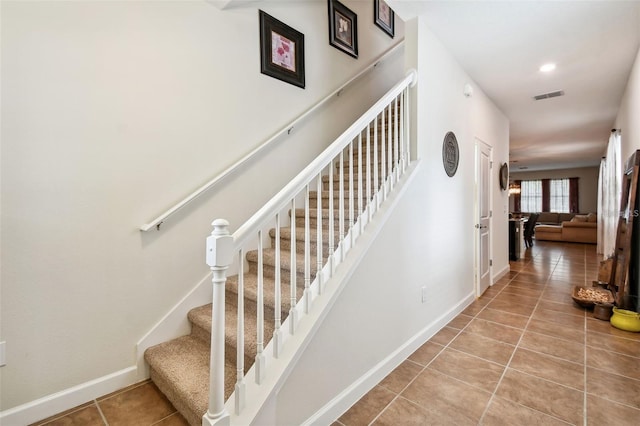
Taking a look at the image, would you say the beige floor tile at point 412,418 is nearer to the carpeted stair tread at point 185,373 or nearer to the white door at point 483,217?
the carpeted stair tread at point 185,373

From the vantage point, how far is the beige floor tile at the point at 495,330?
261cm

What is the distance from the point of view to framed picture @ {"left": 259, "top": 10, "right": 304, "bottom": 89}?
8.31 feet

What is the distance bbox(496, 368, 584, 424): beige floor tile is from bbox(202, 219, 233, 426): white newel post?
1719mm

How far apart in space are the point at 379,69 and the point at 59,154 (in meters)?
3.65

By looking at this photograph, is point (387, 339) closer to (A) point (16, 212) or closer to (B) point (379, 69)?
(A) point (16, 212)

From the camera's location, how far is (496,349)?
2.42m

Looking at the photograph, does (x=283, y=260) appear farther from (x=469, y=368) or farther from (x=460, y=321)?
(x=460, y=321)

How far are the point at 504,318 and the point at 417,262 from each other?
1.45m

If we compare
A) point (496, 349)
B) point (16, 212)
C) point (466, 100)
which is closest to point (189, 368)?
point (16, 212)

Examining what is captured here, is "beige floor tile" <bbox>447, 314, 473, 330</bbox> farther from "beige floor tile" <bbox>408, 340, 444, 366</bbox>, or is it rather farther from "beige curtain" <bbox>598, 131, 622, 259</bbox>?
"beige curtain" <bbox>598, 131, 622, 259</bbox>

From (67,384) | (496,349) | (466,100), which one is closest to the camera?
(67,384)

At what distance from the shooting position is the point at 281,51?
2.67m

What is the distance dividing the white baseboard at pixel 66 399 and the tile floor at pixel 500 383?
1.7 inches

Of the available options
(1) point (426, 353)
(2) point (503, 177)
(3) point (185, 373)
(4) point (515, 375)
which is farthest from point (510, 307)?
(3) point (185, 373)
